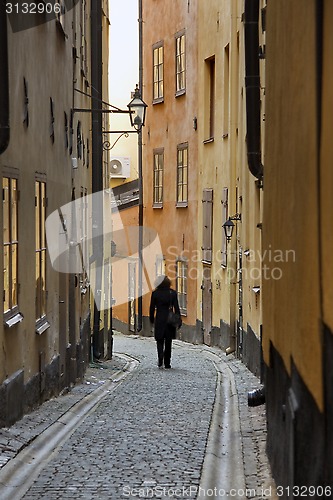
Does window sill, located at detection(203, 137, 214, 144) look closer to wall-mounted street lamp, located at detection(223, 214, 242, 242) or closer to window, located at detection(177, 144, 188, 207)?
window, located at detection(177, 144, 188, 207)

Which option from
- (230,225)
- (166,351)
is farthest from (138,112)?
(166,351)

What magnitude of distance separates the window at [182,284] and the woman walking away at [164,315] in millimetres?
8747

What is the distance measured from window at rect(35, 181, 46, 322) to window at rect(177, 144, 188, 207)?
14323mm

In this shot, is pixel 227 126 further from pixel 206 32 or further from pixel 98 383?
pixel 98 383

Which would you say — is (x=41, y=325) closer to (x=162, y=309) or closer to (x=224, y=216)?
(x=162, y=309)

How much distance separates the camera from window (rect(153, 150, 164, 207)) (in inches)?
1144

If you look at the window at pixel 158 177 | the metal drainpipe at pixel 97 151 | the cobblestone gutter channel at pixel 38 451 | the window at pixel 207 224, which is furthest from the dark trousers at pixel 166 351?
the window at pixel 158 177

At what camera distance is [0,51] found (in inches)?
334

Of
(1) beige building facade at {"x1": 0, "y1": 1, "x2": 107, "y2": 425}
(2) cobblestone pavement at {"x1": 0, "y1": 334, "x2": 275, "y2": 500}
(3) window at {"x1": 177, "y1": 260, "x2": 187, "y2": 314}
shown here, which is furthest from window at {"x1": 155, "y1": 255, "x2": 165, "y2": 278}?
(2) cobblestone pavement at {"x1": 0, "y1": 334, "x2": 275, "y2": 500}

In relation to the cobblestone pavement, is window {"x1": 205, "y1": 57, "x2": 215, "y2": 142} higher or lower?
higher

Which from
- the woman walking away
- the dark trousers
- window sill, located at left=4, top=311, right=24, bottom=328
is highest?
window sill, located at left=4, top=311, right=24, bottom=328

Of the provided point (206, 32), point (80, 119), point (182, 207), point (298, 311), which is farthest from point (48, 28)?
point (182, 207)

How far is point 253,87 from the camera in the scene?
12047 mm

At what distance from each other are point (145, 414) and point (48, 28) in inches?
179
